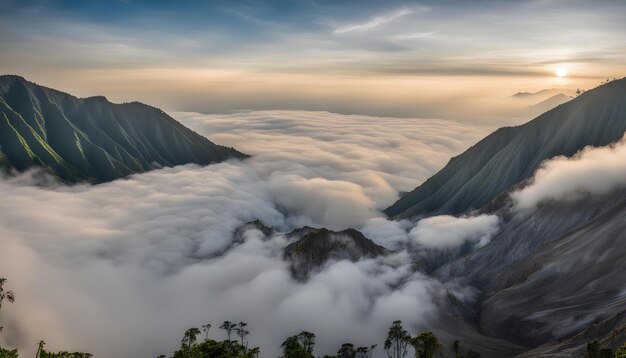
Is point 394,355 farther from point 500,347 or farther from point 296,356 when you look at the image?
point 296,356

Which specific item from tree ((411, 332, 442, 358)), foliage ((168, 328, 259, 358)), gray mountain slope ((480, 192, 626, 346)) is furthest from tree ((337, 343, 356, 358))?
gray mountain slope ((480, 192, 626, 346))

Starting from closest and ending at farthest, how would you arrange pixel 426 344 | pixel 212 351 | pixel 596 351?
pixel 596 351, pixel 426 344, pixel 212 351

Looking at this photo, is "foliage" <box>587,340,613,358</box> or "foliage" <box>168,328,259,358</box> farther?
"foliage" <box>587,340,613,358</box>

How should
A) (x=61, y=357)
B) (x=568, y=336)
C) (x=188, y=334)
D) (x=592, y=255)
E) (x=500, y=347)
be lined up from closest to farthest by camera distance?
1. (x=61, y=357)
2. (x=188, y=334)
3. (x=568, y=336)
4. (x=500, y=347)
5. (x=592, y=255)

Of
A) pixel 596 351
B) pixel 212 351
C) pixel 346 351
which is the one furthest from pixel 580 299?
pixel 212 351

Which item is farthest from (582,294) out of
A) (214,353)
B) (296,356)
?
(214,353)

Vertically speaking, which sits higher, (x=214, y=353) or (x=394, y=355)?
(x=214, y=353)

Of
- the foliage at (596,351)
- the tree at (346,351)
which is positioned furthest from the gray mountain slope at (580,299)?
the tree at (346,351)

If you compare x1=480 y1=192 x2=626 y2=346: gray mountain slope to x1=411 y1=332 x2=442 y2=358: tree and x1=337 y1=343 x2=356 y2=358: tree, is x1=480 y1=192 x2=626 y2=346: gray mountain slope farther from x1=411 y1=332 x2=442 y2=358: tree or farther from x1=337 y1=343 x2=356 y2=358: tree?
x1=337 y1=343 x2=356 y2=358: tree

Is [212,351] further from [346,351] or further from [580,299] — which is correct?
[580,299]

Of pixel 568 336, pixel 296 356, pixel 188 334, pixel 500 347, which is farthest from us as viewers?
pixel 500 347

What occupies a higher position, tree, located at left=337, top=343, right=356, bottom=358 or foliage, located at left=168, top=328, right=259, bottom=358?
foliage, located at left=168, top=328, right=259, bottom=358
